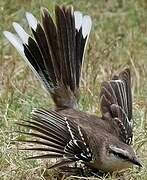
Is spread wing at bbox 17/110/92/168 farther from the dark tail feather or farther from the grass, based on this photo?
the dark tail feather

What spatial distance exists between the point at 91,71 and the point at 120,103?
1.66 m

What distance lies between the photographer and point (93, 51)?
29.5 feet

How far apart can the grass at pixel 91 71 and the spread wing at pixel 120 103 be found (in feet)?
0.99

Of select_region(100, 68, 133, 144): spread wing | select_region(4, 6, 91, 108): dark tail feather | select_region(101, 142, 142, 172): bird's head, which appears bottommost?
select_region(101, 142, 142, 172): bird's head

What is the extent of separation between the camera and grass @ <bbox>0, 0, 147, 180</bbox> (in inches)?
265

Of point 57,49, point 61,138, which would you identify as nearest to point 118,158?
point 61,138

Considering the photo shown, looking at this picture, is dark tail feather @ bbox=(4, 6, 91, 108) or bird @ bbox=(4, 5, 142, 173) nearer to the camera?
bird @ bbox=(4, 5, 142, 173)

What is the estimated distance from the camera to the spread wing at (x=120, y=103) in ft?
21.7

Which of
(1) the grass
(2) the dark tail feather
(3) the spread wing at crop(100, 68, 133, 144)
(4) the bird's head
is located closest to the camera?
(4) the bird's head

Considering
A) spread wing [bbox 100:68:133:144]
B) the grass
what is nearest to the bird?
spread wing [bbox 100:68:133:144]

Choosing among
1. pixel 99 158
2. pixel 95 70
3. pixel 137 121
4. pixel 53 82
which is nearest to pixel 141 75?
pixel 95 70

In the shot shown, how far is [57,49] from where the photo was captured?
7.25 m

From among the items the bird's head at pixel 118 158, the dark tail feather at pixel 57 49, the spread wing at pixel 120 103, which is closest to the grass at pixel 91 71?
the bird's head at pixel 118 158

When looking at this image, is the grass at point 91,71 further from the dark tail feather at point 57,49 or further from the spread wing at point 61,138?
the dark tail feather at point 57,49
